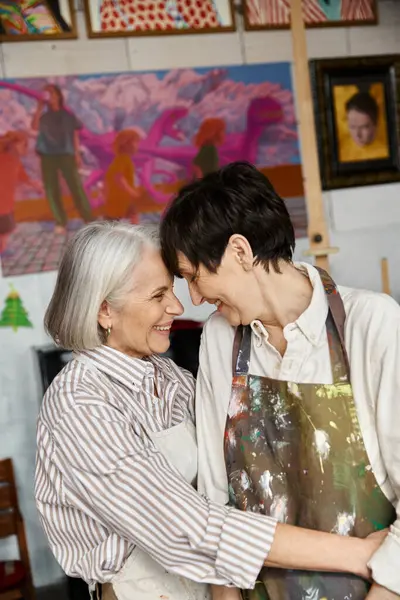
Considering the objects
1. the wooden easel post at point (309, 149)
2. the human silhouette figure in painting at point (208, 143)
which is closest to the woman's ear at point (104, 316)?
the wooden easel post at point (309, 149)

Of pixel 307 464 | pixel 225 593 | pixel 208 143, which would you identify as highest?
pixel 208 143

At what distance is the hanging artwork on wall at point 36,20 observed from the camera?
3667mm

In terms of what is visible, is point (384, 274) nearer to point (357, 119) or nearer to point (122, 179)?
point (357, 119)

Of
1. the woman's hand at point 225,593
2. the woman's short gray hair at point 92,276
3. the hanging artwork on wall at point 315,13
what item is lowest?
the woman's hand at point 225,593

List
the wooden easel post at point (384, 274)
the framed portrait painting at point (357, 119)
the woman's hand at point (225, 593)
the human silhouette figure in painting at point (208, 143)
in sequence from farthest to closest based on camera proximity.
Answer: the wooden easel post at point (384, 274) < the framed portrait painting at point (357, 119) < the human silhouette figure in painting at point (208, 143) < the woman's hand at point (225, 593)

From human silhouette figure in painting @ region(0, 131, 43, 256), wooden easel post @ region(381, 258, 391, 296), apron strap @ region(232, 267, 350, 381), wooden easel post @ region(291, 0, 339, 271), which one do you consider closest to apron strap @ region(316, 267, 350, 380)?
apron strap @ region(232, 267, 350, 381)

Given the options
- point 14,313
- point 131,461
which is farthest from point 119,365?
point 14,313

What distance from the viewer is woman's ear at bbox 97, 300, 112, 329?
1.80 m

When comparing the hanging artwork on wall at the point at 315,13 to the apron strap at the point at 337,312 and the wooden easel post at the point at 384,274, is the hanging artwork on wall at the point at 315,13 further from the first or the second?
the apron strap at the point at 337,312

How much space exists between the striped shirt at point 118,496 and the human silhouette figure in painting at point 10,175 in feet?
6.90

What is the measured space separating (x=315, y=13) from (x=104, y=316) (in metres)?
3.07

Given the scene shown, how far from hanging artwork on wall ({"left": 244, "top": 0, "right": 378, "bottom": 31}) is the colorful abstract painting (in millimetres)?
235

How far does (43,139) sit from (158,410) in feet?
7.44

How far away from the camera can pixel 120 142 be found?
3877 millimetres
